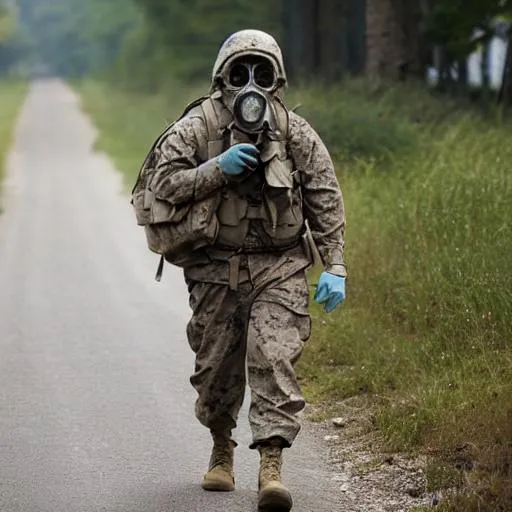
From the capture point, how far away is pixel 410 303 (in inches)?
378

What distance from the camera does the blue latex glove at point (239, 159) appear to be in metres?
6.12

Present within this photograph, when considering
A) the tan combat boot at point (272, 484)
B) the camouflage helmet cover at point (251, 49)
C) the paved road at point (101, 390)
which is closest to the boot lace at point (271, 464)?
the tan combat boot at point (272, 484)

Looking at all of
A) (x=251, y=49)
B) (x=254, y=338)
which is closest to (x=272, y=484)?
(x=254, y=338)

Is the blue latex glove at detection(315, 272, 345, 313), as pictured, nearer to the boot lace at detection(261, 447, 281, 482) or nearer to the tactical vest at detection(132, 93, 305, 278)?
the tactical vest at detection(132, 93, 305, 278)

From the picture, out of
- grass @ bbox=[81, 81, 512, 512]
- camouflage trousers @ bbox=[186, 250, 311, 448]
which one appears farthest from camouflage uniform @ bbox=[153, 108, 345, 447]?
grass @ bbox=[81, 81, 512, 512]

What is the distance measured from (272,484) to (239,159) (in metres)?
1.33

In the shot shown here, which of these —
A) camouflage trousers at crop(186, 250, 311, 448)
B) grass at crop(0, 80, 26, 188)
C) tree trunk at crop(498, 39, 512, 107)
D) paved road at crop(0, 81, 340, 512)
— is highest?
tree trunk at crop(498, 39, 512, 107)

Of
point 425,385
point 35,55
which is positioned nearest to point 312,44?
point 425,385

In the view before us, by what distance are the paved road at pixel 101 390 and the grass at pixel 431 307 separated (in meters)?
0.61

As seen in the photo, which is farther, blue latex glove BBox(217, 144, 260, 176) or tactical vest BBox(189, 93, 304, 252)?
tactical vest BBox(189, 93, 304, 252)

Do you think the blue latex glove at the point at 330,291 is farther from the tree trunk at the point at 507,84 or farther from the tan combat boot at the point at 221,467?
the tree trunk at the point at 507,84

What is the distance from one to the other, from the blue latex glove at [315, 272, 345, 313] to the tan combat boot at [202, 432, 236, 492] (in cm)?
84

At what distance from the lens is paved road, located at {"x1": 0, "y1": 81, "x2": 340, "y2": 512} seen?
6.87 metres

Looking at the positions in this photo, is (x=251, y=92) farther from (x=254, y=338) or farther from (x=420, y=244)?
(x=420, y=244)
